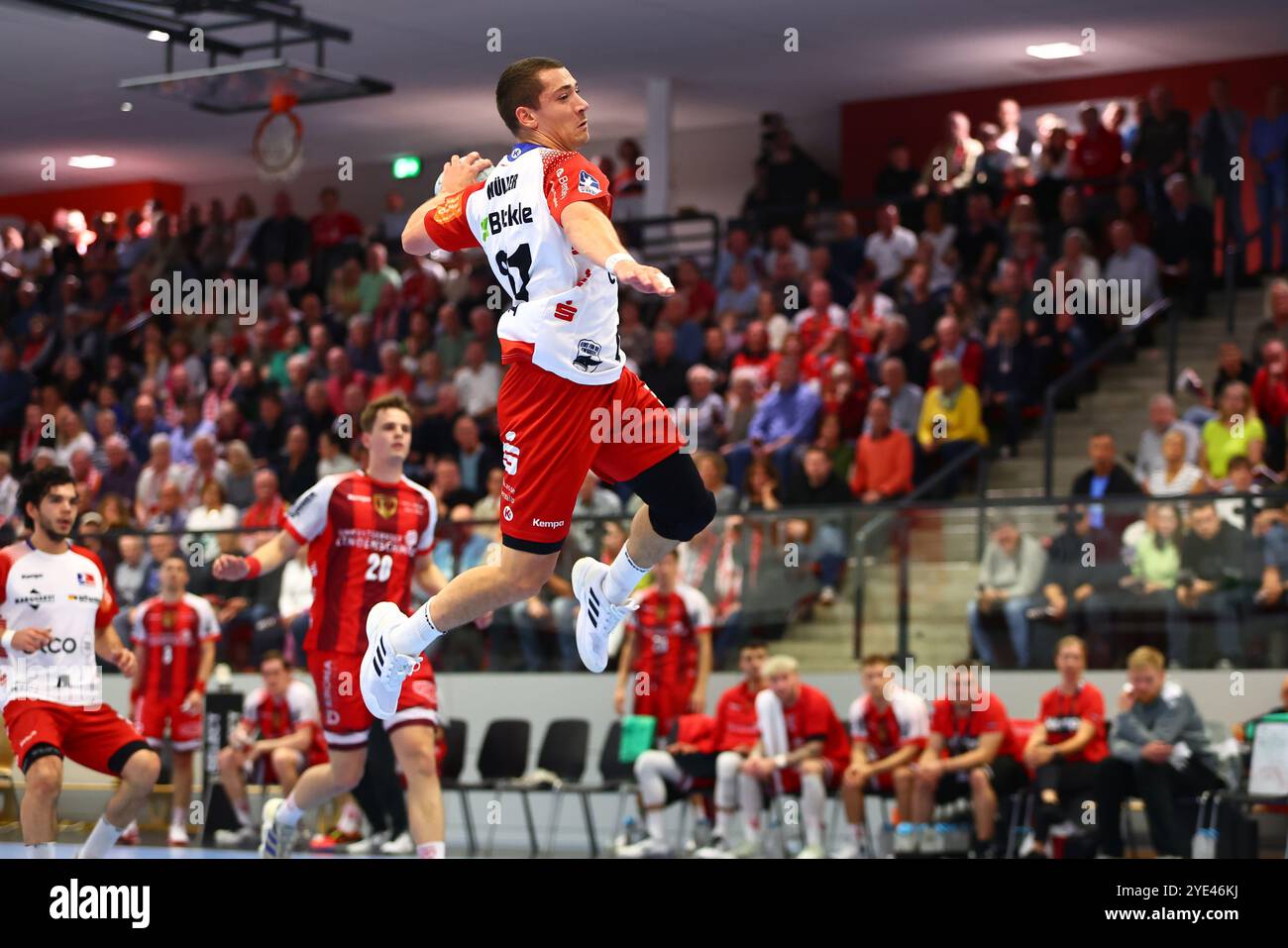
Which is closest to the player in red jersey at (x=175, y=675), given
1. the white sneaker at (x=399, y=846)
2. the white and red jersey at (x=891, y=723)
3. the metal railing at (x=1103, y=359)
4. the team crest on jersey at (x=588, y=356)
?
the white sneaker at (x=399, y=846)

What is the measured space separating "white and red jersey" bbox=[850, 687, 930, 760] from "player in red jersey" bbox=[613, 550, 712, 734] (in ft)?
3.50

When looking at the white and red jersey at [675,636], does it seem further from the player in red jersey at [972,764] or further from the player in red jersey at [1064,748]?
the player in red jersey at [1064,748]

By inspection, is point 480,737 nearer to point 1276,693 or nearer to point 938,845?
point 938,845

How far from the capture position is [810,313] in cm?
1498

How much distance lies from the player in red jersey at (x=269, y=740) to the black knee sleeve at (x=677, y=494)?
7071 mm

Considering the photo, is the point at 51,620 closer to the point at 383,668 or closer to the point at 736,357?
the point at 383,668

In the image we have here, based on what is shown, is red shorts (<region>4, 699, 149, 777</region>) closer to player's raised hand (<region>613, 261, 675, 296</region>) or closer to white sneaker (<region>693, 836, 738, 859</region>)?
player's raised hand (<region>613, 261, 675, 296</region>)

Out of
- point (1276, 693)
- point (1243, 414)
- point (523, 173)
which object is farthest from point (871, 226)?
point (523, 173)

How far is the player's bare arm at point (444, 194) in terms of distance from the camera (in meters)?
5.88

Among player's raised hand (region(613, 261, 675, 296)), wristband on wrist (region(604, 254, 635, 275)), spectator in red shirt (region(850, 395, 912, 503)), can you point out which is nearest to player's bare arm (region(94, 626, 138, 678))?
wristband on wrist (region(604, 254, 635, 275))

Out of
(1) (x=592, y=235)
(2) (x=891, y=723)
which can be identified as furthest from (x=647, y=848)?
(1) (x=592, y=235)

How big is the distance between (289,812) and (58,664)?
1.19m

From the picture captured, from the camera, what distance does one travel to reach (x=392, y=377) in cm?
1593

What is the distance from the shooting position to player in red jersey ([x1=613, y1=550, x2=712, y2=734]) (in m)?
11.8
